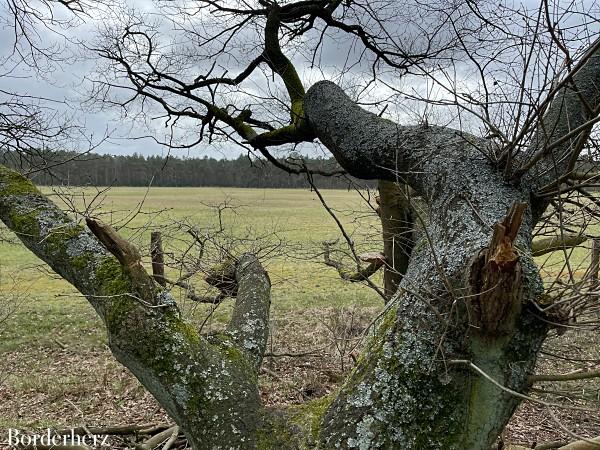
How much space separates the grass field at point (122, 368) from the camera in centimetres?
516

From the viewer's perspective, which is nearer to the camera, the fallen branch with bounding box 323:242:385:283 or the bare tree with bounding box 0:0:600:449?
the bare tree with bounding box 0:0:600:449

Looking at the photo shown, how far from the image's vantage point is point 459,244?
6.77 ft

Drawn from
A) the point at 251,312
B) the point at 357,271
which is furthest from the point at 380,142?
the point at 357,271

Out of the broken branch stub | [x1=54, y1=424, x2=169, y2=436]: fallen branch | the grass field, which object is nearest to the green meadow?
the grass field

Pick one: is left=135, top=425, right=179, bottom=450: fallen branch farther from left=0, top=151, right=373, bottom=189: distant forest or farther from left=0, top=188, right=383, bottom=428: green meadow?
left=0, top=151, right=373, bottom=189: distant forest

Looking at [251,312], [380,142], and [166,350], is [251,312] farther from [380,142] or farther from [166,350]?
[380,142]

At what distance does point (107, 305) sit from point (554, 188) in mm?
2124

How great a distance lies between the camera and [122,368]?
287 inches

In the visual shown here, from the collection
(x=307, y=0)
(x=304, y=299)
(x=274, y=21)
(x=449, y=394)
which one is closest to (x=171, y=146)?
(x=274, y=21)

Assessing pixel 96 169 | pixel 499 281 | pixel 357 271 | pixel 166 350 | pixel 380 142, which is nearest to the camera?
pixel 499 281

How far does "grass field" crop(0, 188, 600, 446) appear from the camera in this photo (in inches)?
203

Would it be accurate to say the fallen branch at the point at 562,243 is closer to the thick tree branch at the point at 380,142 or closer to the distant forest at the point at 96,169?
the thick tree branch at the point at 380,142

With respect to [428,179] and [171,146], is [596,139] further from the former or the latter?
[171,146]

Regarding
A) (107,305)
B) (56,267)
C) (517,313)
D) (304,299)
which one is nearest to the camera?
(517,313)
